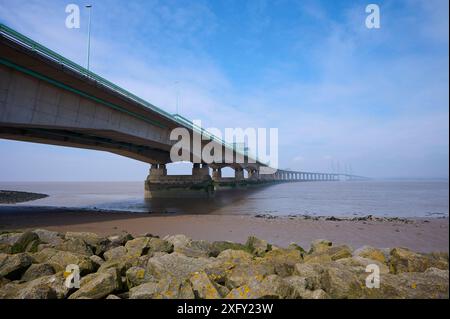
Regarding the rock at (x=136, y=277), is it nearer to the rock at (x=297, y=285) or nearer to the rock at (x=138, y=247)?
the rock at (x=138, y=247)

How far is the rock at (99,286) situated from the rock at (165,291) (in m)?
0.40

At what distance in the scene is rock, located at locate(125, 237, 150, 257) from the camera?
7.45 m

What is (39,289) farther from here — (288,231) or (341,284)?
(288,231)

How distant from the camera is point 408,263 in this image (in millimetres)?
6207

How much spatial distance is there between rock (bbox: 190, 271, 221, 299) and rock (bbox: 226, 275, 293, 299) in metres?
0.24

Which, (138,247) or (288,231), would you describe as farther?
(288,231)

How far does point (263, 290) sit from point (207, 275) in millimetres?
1290

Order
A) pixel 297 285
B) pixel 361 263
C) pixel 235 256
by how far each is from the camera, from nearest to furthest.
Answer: pixel 297 285, pixel 361 263, pixel 235 256

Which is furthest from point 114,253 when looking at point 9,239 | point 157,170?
point 157,170

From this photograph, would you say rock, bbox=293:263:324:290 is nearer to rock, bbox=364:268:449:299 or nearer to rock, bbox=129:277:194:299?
rock, bbox=364:268:449:299
